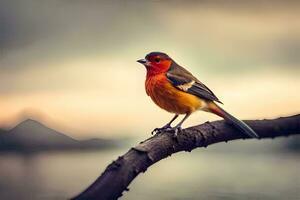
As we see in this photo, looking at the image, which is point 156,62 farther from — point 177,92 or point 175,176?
point 175,176

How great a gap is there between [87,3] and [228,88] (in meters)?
0.55

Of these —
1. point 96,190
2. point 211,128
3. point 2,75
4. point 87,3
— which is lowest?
point 96,190

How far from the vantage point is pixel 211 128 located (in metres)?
1.90

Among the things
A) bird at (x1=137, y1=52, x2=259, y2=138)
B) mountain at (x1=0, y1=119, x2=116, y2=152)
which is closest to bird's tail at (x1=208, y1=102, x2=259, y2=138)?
bird at (x1=137, y1=52, x2=259, y2=138)

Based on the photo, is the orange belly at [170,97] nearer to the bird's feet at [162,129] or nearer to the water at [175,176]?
the bird's feet at [162,129]

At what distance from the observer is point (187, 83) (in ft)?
6.19

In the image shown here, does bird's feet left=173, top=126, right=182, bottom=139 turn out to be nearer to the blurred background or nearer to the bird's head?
the blurred background

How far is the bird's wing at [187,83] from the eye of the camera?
6.15 ft

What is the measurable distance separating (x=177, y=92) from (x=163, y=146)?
182 millimetres

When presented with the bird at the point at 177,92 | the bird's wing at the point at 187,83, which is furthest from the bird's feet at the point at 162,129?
the bird's wing at the point at 187,83

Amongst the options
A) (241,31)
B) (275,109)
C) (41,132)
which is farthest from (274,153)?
(41,132)

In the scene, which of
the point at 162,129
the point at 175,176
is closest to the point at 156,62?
the point at 162,129

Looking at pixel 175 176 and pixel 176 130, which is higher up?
pixel 176 130

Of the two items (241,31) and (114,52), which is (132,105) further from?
(241,31)
